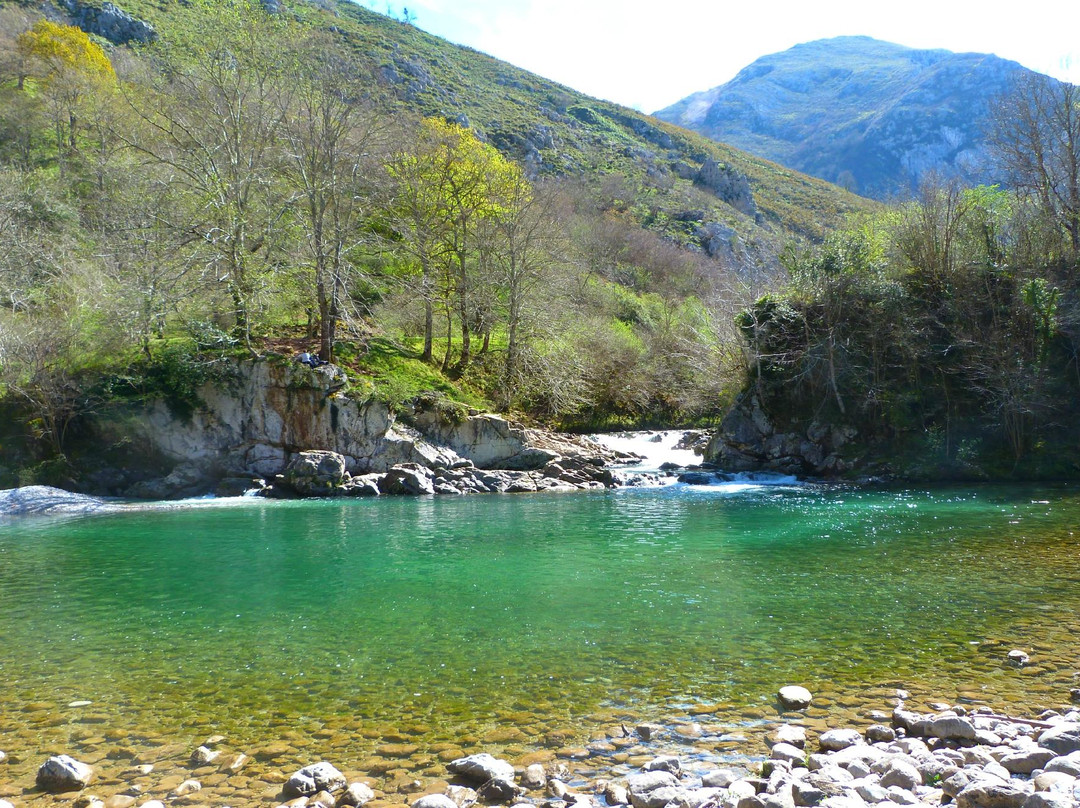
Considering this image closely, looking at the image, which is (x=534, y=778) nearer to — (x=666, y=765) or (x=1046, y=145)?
(x=666, y=765)

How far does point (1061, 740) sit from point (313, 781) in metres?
5.20

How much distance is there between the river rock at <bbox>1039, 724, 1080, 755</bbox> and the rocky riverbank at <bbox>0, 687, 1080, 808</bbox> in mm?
10

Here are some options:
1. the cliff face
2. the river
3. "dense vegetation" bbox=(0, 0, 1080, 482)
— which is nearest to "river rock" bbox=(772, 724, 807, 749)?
the river

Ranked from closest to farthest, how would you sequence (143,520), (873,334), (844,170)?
(143,520), (873,334), (844,170)

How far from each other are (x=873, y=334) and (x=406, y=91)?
68.3m

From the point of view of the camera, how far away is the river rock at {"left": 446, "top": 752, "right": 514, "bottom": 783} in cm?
481

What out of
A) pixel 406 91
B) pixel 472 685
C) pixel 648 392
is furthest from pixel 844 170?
pixel 472 685

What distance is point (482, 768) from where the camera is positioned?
4.85m

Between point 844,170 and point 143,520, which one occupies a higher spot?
point 844,170

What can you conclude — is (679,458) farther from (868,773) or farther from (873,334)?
(868,773)

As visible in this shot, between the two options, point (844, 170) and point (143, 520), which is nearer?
point (143, 520)

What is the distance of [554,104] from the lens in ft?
337

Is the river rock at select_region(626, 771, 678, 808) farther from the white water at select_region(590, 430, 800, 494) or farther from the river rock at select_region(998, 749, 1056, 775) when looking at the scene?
the white water at select_region(590, 430, 800, 494)

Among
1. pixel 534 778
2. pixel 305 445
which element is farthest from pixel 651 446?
pixel 534 778
